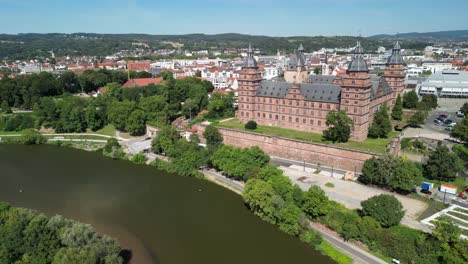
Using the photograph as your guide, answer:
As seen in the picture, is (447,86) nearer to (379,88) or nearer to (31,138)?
(379,88)

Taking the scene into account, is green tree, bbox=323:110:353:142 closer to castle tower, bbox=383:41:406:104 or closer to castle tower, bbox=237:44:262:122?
castle tower, bbox=237:44:262:122

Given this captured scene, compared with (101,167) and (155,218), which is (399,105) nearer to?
(155,218)

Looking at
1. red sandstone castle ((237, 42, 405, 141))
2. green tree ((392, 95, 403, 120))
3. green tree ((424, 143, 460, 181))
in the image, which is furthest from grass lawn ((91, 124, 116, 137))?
green tree ((424, 143, 460, 181))

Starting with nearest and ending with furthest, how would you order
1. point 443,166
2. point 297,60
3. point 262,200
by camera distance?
point 262,200, point 443,166, point 297,60

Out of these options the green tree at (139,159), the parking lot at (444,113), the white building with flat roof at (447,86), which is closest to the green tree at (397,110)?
the parking lot at (444,113)

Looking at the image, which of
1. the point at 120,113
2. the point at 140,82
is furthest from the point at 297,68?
the point at 140,82

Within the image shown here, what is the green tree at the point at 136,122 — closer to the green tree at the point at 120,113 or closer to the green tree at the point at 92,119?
the green tree at the point at 120,113
